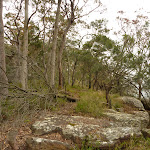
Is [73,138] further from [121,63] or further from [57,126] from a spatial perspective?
[121,63]

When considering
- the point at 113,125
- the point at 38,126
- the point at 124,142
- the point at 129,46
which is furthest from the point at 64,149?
the point at 129,46

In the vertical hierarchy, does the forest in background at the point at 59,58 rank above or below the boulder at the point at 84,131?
above

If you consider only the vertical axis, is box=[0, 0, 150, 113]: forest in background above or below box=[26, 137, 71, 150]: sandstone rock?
above

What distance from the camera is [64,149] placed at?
3.06m

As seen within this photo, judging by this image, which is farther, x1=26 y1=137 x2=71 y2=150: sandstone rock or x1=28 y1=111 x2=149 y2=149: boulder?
x1=28 y1=111 x2=149 y2=149: boulder

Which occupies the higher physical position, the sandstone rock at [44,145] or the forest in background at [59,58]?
the forest in background at [59,58]

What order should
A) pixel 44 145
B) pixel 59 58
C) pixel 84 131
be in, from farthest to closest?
pixel 59 58
pixel 84 131
pixel 44 145

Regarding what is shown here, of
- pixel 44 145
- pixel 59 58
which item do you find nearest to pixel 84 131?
pixel 44 145

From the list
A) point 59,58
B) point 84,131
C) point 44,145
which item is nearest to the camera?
point 44,145

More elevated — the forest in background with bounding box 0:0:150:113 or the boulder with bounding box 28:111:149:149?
the forest in background with bounding box 0:0:150:113

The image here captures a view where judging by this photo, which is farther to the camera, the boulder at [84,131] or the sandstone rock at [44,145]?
the boulder at [84,131]

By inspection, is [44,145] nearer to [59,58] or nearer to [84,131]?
[84,131]

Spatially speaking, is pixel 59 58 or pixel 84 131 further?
pixel 59 58

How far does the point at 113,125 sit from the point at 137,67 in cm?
426
